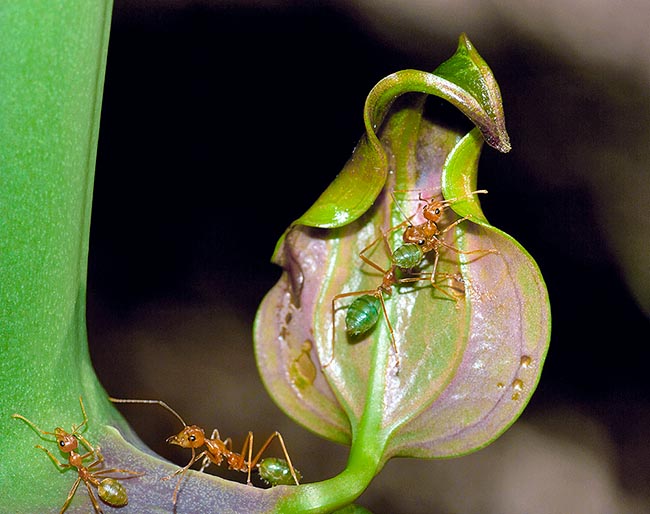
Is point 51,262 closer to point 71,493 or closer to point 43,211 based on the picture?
point 43,211

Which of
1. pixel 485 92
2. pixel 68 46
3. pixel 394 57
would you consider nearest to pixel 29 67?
pixel 68 46

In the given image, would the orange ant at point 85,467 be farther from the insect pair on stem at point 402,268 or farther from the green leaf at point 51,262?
the insect pair on stem at point 402,268

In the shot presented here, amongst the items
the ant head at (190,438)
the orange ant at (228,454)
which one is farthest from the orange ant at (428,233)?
the ant head at (190,438)

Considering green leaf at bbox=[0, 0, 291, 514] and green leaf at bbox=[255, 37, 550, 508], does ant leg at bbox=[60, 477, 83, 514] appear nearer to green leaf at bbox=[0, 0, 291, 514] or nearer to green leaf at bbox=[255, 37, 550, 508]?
green leaf at bbox=[0, 0, 291, 514]

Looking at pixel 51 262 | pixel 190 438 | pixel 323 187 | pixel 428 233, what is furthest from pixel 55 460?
pixel 323 187

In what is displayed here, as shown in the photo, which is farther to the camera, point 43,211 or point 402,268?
point 402,268

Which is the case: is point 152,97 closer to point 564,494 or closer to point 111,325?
point 111,325
